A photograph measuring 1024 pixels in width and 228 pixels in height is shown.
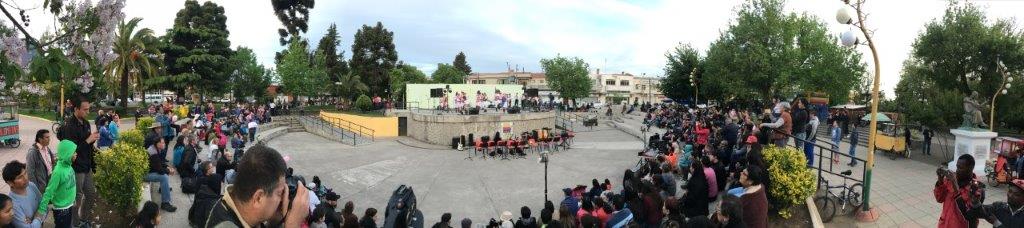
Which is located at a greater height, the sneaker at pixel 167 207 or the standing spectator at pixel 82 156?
the standing spectator at pixel 82 156

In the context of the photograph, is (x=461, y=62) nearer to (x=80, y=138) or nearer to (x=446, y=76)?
(x=446, y=76)

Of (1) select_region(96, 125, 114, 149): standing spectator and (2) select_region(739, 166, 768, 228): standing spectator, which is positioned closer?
(2) select_region(739, 166, 768, 228): standing spectator

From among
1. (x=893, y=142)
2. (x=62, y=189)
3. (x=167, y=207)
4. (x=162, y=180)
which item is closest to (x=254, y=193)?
(x=62, y=189)

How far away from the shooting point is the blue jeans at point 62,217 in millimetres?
5566

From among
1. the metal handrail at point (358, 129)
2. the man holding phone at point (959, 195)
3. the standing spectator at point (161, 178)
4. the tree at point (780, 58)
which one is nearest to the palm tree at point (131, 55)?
the metal handrail at point (358, 129)

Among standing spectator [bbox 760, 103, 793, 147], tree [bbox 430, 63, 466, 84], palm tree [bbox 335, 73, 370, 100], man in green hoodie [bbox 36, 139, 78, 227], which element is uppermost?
tree [bbox 430, 63, 466, 84]

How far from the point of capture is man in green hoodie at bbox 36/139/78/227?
17.6ft

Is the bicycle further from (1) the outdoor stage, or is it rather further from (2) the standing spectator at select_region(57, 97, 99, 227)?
(1) the outdoor stage

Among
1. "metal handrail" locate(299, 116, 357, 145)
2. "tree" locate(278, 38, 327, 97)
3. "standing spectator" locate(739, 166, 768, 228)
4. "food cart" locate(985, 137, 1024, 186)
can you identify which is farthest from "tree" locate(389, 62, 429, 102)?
"standing spectator" locate(739, 166, 768, 228)

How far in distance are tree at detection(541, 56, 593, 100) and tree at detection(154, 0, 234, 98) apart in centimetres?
2948

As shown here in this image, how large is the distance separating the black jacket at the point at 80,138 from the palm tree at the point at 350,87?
3814cm

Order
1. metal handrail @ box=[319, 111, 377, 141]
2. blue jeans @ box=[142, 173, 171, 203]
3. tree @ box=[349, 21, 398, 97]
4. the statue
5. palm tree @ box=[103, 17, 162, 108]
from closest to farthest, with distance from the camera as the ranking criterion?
blue jeans @ box=[142, 173, 171, 203]
the statue
palm tree @ box=[103, 17, 162, 108]
metal handrail @ box=[319, 111, 377, 141]
tree @ box=[349, 21, 398, 97]

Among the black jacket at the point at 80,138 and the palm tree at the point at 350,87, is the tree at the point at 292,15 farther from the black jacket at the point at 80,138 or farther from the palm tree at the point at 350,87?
the black jacket at the point at 80,138

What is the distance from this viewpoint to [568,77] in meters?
50.5
